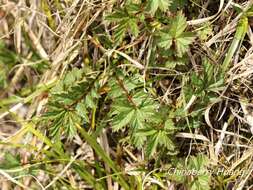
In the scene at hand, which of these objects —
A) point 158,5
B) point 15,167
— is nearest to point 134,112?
point 158,5

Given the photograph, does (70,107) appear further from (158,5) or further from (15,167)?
(158,5)

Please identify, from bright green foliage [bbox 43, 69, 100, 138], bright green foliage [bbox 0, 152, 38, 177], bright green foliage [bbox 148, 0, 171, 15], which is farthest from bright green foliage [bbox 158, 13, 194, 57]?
bright green foliage [bbox 0, 152, 38, 177]

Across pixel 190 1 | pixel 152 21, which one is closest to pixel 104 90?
pixel 152 21

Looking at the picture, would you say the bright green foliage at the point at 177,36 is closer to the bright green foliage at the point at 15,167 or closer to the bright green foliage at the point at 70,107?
the bright green foliage at the point at 70,107

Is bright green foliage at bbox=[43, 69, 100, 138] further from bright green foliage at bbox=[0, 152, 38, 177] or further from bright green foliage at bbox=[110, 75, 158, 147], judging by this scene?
bright green foliage at bbox=[0, 152, 38, 177]

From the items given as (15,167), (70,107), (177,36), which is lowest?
(15,167)

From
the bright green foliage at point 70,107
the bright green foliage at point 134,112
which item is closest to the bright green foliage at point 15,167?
the bright green foliage at point 70,107

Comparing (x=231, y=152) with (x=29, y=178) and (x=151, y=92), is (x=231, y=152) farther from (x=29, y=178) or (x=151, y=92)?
(x=29, y=178)

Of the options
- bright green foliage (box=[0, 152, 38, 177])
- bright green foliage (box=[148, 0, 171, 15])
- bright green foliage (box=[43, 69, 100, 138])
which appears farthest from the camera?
bright green foliage (box=[0, 152, 38, 177])
